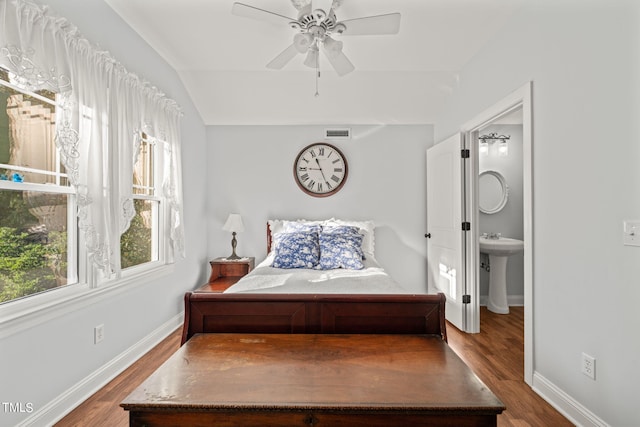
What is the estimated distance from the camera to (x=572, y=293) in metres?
1.93

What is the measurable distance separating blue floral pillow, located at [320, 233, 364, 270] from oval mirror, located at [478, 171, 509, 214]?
211cm

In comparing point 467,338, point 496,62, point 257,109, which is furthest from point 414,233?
point 257,109

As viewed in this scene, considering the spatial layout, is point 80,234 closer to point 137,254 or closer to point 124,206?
point 124,206

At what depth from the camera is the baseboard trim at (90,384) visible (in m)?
1.80

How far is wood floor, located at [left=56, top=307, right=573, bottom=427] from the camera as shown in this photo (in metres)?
1.90

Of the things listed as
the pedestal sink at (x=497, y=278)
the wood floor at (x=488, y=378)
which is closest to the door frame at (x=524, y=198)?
the wood floor at (x=488, y=378)

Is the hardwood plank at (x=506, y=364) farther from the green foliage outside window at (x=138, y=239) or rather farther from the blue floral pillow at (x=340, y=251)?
the green foliage outside window at (x=138, y=239)

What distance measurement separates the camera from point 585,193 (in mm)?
1835

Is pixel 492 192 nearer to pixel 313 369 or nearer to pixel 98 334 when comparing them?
pixel 313 369

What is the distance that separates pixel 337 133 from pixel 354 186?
0.71m

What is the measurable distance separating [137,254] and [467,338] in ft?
10.4

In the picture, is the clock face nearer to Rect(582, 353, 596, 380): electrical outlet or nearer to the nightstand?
the nightstand

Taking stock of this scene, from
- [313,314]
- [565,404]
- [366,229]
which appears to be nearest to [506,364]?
[565,404]

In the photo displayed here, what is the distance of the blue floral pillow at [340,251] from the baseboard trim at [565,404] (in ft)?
5.04
